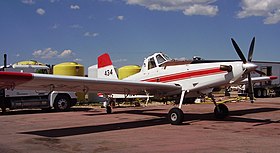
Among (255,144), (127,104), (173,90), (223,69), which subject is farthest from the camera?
(127,104)

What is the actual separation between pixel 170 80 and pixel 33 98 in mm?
9916

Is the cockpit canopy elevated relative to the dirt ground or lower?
elevated

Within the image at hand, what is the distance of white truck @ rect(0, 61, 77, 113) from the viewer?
20.1 m

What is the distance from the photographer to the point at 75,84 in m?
12.9

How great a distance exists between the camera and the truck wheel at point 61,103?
845 inches

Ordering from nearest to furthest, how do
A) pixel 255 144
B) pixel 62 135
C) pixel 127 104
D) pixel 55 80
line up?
pixel 255 144 → pixel 62 135 → pixel 55 80 → pixel 127 104

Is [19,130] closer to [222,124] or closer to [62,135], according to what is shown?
[62,135]

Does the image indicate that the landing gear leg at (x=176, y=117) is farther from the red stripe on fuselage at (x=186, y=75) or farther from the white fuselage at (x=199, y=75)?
the red stripe on fuselage at (x=186, y=75)

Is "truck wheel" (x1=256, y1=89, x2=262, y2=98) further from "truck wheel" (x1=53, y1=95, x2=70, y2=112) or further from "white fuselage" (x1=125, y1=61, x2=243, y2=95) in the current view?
"white fuselage" (x1=125, y1=61, x2=243, y2=95)

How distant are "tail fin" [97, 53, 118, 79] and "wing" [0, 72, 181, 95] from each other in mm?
3580

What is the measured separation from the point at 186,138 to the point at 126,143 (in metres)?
1.76

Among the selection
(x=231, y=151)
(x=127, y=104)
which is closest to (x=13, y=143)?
(x=231, y=151)

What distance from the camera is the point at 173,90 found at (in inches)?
568

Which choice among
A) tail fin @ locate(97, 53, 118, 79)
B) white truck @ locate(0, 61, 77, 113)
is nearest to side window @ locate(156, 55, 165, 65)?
tail fin @ locate(97, 53, 118, 79)
